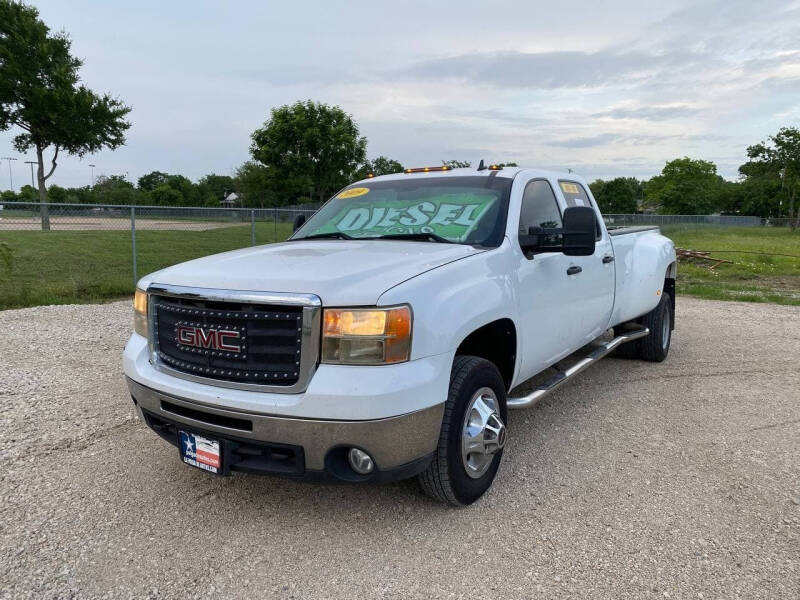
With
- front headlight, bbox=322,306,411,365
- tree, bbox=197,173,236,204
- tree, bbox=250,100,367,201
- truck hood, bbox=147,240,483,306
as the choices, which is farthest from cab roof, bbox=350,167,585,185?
tree, bbox=197,173,236,204

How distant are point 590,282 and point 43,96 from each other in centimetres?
2734

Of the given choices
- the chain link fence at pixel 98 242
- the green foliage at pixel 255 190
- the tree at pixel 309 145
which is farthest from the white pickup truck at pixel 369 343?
the green foliage at pixel 255 190

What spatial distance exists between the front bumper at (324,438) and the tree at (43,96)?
27553mm

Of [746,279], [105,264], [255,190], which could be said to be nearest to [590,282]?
[105,264]

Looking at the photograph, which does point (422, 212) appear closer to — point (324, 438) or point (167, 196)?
point (324, 438)

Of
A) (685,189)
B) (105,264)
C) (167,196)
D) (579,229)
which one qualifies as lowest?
(105,264)

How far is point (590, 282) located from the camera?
4414 millimetres

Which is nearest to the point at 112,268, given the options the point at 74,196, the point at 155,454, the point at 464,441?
the point at 155,454

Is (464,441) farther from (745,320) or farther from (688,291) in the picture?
(688,291)

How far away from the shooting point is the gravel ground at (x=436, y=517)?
98.9 inches

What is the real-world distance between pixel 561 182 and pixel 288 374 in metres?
3.01

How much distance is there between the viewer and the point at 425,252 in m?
3.11

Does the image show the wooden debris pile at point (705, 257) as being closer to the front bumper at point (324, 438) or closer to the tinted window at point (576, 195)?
the tinted window at point (576, 195)

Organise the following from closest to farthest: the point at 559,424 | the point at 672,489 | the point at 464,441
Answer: the point at 464,441 → the point at 672,489 → the point at 559,424
